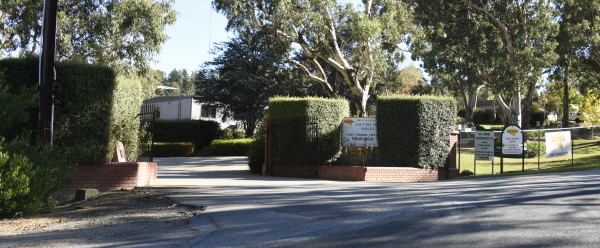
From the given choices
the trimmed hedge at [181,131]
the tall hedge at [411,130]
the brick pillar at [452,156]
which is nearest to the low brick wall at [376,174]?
the tall hedge at [411,130]

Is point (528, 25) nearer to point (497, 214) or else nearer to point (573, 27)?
point (573, 27)

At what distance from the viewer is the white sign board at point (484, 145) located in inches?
836

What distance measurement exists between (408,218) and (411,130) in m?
10.9

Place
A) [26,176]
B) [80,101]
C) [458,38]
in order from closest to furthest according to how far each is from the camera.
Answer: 1. [26,176]
2. [80,101]
3. [458,38]

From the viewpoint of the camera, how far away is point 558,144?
23.2 meters

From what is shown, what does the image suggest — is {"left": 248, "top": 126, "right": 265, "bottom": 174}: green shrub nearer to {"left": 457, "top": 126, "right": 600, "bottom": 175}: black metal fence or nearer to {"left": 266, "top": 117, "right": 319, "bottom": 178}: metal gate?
{"left": 266, "top": 117, "right": 319, "bottom": 178}: metal gate

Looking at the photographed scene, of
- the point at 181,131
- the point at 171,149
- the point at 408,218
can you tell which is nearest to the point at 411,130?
the point at 408,218

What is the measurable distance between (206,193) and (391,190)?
418 cm

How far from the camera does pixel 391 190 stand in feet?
42.0

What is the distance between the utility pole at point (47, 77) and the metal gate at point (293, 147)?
962cm

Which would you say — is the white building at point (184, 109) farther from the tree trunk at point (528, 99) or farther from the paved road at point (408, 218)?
the paved road at point (408, 218)

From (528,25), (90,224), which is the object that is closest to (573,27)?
(528,25)

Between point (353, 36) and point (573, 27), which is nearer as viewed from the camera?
point (353, 36)

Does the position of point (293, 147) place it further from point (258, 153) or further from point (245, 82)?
point (245, 82)
